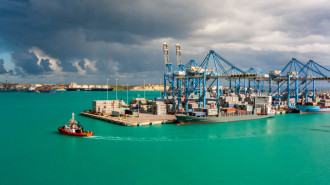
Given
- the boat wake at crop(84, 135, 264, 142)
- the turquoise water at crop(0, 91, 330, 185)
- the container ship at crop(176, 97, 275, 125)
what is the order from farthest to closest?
the container ship at crop(176, 97, 275, 125), the boat wake at crop(84, 135, 264, 142), the turquoise water at crop(0, 91, 330, 185)

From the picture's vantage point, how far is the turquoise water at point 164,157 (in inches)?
950

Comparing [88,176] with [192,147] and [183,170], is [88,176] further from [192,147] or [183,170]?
[192,147]

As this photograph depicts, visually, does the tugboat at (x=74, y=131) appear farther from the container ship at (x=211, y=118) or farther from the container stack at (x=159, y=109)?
the container stack at (x=159, y=109)

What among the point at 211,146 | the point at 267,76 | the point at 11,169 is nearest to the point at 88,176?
the point at 11,169

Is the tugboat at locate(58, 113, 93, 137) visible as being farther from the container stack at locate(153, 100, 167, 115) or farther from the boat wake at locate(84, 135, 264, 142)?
the container stack at locate(153, 100, 167, 115)

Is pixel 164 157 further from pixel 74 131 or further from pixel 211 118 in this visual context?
pixel 211 118

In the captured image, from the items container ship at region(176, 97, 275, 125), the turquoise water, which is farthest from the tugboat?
container ship at region(176, 97, 275, 125)

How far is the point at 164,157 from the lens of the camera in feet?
98.1

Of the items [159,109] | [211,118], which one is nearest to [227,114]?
[211,118]

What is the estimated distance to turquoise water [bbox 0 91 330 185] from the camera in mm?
24141

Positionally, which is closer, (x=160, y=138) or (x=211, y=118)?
(x=160, y=138)

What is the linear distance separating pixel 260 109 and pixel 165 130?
37.3 m

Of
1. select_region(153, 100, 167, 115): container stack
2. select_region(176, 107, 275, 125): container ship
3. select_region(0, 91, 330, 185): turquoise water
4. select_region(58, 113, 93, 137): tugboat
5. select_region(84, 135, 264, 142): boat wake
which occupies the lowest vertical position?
select_region(0, 91, 330, 185): turquoise water

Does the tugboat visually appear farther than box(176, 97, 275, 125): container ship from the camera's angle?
No
